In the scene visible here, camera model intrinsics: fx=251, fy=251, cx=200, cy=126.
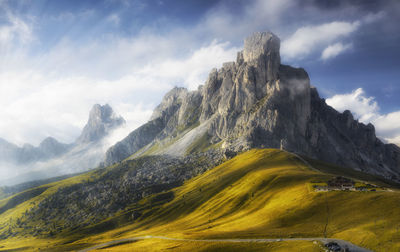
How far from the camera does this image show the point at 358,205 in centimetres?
9600

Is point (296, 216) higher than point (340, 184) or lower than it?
lower

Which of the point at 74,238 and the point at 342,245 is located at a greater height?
the point at 342,245

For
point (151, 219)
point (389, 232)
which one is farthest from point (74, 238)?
point (389, 232)

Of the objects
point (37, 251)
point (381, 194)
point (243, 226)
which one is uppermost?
point (381, 194)

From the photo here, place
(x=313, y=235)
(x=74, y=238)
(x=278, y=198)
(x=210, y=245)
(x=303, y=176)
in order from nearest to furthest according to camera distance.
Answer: (x=313, y=235) < (x=210, y=245) < (x=278, y=198) < (x=303, y=176) < (x=74, y=238)

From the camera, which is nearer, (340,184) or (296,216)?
(296,216)

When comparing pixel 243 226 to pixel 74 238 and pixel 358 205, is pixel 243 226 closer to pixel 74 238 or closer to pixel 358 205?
pixel 358 205

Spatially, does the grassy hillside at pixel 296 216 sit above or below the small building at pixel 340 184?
below

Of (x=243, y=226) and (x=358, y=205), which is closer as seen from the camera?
(x=358, y=205)

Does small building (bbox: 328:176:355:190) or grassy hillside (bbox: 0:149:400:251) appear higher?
small building (bbox: 328:176:355:190)

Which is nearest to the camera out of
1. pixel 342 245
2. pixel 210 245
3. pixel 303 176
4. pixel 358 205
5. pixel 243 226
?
pixel 342 245

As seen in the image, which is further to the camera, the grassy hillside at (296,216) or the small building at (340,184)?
the small building at (340,184)

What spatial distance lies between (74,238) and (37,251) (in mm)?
24953

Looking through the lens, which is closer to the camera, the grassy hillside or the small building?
the grassy hillside
